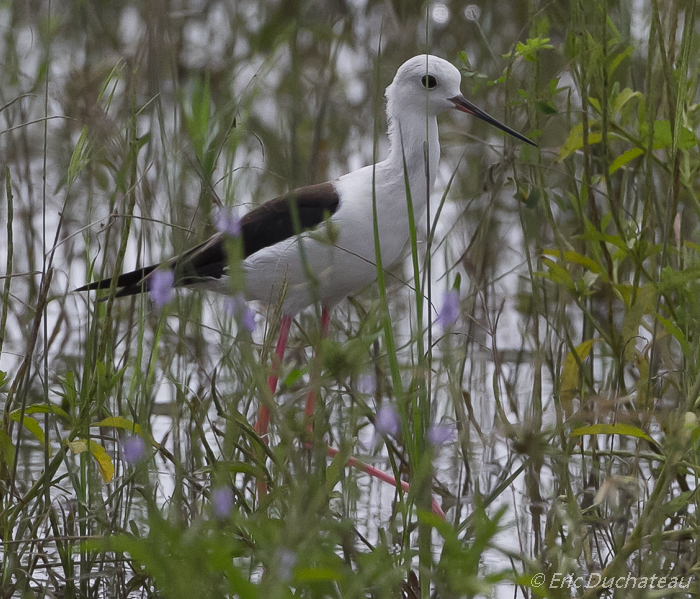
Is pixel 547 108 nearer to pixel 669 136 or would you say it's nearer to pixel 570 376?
pixel 669 136

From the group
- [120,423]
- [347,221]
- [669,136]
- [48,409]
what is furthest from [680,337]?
[48,409]

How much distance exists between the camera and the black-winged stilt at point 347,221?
254 centimetres

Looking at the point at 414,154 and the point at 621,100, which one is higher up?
the point at 414,154

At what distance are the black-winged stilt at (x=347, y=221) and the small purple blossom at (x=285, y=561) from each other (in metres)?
1.37

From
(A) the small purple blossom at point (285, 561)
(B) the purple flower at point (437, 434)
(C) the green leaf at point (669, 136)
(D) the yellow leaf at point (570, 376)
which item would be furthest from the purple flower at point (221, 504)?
(C) the green leaf at point (669, 136)

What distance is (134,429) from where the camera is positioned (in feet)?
6.02

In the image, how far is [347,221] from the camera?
2.54m

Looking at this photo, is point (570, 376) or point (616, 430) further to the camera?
point (570, 376)

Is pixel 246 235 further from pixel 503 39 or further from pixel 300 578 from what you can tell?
pixel 503 39

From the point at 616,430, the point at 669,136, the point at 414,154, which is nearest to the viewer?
the point at 616,430

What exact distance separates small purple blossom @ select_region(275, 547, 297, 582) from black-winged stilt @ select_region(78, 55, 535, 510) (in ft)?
4.51

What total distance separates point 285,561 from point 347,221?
4.87 ft

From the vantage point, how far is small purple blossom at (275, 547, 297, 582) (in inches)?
43.7

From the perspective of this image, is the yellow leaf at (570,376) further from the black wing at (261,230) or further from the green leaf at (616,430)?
the black wing at (261,230)
